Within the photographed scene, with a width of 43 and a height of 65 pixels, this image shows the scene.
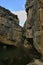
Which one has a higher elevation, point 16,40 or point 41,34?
point 41,34

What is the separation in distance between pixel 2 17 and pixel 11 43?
252 inches

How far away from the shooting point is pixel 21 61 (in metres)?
15.9

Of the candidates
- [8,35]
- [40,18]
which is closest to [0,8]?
[8,35]

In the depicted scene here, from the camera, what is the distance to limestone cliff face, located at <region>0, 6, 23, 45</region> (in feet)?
109

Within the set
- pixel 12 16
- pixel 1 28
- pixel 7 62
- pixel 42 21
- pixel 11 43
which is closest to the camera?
pixel 7 62

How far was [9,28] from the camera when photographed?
119 ft

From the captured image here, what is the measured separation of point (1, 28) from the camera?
35781mm

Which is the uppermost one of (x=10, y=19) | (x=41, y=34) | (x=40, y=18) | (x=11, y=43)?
(x=40, y=18)

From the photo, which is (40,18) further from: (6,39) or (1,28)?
(1,28)

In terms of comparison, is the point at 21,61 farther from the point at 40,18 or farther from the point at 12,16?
the point at 12,16

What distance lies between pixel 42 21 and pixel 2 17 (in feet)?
67.4

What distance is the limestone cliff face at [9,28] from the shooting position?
3322 cm

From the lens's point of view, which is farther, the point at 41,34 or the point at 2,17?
the point at 2,17

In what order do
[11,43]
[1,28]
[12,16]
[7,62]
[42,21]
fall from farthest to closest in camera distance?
[12,16] → [1,28] → [11,43] → [42,21] → [7,62]
